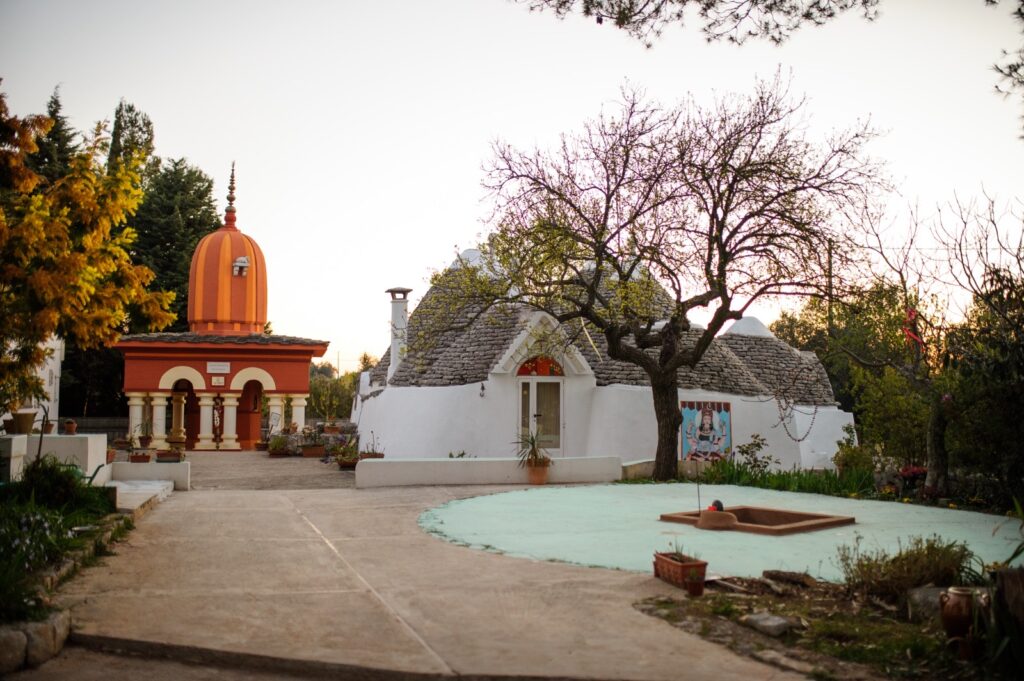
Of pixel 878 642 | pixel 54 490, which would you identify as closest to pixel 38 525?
pixel 54 490

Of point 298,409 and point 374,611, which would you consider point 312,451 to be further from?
point 374,611

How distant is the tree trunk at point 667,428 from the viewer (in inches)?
805

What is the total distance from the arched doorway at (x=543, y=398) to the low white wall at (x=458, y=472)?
592 centimetres

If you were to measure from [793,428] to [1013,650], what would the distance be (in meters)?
24.9

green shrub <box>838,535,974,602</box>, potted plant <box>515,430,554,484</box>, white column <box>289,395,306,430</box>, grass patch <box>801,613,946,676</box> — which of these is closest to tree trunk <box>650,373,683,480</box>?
potted plant <box>515,430,554,484</box>

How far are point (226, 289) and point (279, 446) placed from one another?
8202 millimetres

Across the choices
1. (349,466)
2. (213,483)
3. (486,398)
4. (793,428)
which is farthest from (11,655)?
(793,428)

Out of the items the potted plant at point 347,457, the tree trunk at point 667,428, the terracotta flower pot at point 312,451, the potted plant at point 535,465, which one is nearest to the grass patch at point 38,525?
the potted plant at point 535,465

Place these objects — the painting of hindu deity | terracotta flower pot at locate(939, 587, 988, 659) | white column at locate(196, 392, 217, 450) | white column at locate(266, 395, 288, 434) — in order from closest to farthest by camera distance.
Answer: terracotta flower pot at locate(939, 587, 988, 659) < the painting of hindu deity < white column at locate(196, 392, 217, 450) < white column at locate(266, 395, 288, 434)

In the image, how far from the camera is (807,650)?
18.9ft

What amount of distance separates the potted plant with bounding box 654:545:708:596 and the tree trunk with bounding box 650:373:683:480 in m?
12.6

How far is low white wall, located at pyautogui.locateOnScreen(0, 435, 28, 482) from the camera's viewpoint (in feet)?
40.2

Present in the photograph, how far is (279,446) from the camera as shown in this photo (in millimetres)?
27750

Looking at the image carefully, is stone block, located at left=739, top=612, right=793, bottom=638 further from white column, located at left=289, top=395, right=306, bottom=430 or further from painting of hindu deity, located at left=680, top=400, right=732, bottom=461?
white column, located at left=289, top=395, right=306, bottom=430
